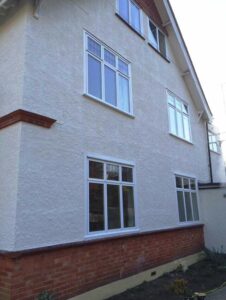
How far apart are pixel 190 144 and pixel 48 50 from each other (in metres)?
7.83

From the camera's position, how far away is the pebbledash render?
5.56 metres

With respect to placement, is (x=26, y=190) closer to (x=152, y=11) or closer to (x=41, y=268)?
(x=41, y=268)

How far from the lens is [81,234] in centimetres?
643

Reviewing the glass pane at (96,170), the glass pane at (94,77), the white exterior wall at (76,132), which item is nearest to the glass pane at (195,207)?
the white exterior wall at (76,132)

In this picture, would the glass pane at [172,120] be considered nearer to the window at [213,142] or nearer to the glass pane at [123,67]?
the glass pane at [123,67]

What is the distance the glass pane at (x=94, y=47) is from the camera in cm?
800

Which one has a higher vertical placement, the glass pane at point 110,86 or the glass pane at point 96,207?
the glass pane at point 110,86

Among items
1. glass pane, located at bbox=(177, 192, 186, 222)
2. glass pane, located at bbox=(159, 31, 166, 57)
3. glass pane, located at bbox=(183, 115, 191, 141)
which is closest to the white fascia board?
glass pane, located at bbox=(159, 31, 166, 57)

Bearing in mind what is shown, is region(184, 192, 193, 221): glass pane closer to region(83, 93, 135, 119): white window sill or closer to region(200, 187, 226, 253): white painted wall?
region(200, 187, 226, 253): white painted wall

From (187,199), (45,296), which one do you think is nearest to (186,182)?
(187,199)

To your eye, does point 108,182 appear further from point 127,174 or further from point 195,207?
point 195,207

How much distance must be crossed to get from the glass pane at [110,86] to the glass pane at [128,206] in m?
2.44

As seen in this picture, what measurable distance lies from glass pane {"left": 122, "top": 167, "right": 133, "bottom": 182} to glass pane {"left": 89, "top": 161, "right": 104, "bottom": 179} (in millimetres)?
931

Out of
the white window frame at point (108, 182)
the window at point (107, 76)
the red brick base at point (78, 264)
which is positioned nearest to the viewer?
the red brick base at point (78, 264)
